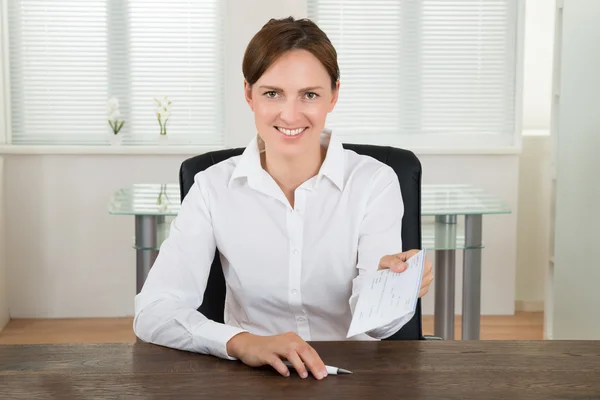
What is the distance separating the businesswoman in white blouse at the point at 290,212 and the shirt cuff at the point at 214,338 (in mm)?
290

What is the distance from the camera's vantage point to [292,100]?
6.14 feet

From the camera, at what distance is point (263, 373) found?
4.66ft

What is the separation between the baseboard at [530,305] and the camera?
481cm

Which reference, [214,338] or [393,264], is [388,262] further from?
[214,338]

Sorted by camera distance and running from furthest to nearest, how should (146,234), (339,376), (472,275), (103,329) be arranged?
(103,329)
(472,275)
(146,234)
(339,376)

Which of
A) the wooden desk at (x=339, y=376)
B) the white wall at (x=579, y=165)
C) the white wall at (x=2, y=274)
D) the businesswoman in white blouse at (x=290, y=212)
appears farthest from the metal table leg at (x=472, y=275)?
the white wall at (x=2, y=274)

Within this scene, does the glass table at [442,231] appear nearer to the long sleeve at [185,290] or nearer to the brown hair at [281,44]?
the long sleeve at [185,290]

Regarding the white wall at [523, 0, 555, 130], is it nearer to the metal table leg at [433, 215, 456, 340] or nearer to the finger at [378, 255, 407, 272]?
the metal table leg at [433, 215, 456, 340]

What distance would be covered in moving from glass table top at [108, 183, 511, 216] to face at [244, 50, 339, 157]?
1026 mm

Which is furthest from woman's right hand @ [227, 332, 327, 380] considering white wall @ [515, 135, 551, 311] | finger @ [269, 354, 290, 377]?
white wall @ [515, 135, 551, 311]

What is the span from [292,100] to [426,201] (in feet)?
4.44

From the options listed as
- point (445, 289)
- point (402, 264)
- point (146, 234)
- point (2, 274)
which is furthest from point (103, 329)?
point (402, 264)

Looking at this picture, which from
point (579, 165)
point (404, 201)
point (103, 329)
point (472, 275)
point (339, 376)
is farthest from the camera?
point (103, 329)

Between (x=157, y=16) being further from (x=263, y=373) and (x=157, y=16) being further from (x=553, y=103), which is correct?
(x=263, y=373)
